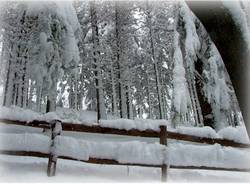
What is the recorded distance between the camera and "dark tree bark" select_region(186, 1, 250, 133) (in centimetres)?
194

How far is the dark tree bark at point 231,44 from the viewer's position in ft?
6.37

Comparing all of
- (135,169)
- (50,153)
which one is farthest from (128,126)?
(50,153)

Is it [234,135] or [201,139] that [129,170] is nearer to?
[201,139]

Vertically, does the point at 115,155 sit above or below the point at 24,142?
below

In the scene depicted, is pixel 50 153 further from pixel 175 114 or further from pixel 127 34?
pixel 127 34

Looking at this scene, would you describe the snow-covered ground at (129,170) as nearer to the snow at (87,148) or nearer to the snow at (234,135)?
the snow at (87,148)

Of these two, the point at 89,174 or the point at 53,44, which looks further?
the point at 53,44

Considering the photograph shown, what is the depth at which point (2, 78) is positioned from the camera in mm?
24797

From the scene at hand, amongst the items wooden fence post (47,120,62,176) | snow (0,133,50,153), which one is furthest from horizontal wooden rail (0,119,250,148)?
snow (0,133,50,153)

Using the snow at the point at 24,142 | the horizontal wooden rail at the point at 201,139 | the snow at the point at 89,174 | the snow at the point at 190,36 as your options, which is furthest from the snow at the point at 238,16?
the snow at the point at 190,36

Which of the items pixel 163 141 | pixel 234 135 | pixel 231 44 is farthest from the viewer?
pixel 234 135

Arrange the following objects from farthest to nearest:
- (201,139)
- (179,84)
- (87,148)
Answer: (179,84), (201,139), (87,148)

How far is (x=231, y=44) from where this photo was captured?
6.54 feet

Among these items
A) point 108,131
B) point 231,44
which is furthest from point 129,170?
point 231,44
